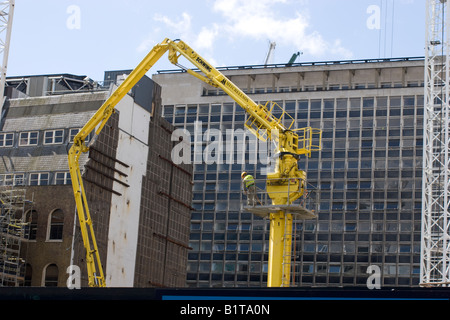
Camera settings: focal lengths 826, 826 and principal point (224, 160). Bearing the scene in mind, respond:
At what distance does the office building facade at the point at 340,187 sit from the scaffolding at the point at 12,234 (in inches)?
2623

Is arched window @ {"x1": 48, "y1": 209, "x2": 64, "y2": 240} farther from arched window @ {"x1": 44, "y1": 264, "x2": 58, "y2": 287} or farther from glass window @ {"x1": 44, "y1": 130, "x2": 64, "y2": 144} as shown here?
glass window @ {"x1": 44, "y1": 130, "x2": 64, "y2": 144}

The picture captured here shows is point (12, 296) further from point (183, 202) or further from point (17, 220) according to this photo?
point (183, 202)

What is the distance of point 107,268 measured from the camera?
62156 millimetres

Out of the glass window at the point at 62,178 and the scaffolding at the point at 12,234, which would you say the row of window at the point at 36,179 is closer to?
the glass window at the point at 62,178

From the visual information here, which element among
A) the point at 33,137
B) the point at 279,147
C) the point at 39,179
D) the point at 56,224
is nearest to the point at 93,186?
the point at 56,224

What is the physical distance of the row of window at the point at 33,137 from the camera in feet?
211

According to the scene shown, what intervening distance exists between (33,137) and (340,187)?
68.2 metres

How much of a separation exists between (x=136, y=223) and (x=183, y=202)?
952cm

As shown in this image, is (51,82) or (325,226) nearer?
(51,82)

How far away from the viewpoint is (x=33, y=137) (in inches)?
2584

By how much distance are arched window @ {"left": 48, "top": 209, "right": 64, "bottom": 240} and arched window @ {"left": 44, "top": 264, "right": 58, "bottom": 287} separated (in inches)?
82.3

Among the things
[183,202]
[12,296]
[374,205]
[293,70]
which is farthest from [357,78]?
[12,296]

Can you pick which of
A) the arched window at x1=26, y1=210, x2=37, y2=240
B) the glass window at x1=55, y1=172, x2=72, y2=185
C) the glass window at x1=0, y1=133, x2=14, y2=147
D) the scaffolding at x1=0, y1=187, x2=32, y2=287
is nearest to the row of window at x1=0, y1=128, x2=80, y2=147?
the glass window at x1=0, y1=133, x2=14, y2=147
